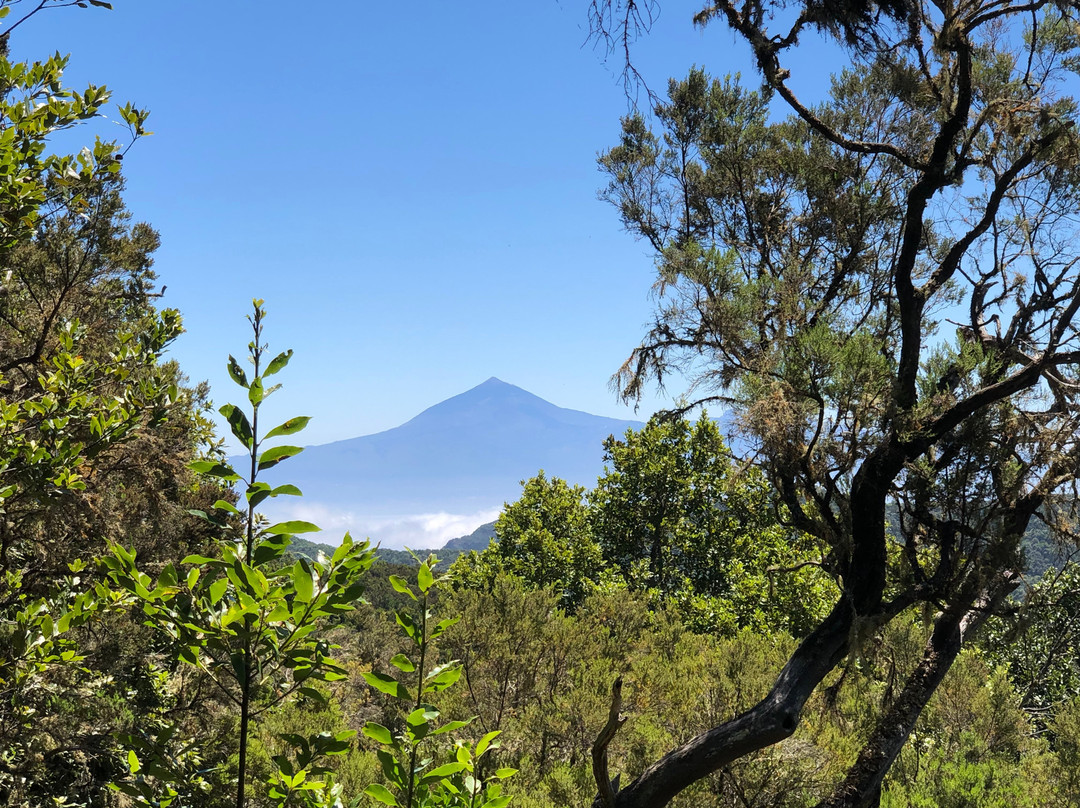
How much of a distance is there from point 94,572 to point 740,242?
6409 mm

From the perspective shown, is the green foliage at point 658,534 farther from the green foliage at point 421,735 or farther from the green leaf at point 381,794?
the green leaf at point 381,794

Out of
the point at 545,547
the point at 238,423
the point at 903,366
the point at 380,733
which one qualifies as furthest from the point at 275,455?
the point at 545,547

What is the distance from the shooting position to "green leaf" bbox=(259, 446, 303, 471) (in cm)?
123

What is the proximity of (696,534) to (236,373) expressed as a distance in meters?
15.0

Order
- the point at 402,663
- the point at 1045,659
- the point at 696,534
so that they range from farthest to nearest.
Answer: the point at 1045,659 → the point at 696,534 → the point at 402,663

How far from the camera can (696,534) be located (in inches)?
606

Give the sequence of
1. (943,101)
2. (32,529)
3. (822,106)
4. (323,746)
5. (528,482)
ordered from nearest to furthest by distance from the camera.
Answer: (323,746) → (943,101) → (32,529) → (822,106) → (528,482)

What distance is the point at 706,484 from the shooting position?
15914 millimetres

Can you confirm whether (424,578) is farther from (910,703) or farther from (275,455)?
(910,703)

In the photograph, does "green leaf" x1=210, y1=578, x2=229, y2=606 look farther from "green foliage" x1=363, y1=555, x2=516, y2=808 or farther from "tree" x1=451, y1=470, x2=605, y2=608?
"tree" x1=451, y1=470, x2=605, y2=608

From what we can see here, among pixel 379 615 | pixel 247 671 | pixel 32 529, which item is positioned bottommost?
pixel 379 615

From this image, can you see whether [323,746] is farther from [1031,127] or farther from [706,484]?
Answer: [706,484]

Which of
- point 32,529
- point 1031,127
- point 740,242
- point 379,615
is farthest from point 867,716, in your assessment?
point 379,615

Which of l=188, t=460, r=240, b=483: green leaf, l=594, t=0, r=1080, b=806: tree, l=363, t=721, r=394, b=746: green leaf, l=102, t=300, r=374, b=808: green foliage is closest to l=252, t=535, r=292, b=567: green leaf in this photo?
l=102, t=300, r=374, b=808: green foliage
